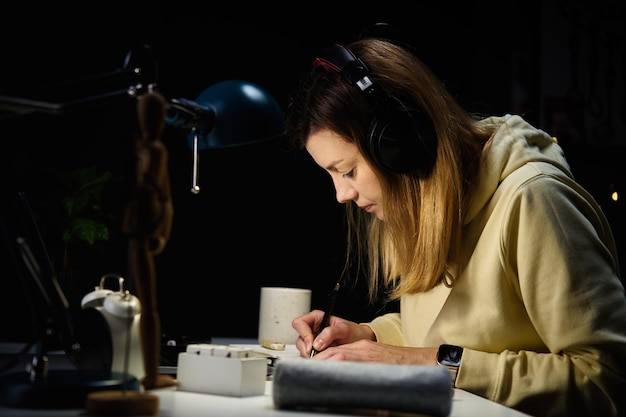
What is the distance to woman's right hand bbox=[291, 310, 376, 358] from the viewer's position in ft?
5.35

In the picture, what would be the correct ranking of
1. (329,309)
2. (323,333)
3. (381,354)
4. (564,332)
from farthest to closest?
(329,309) < (323,333) < (381,354) < (564,332)

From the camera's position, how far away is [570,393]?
1282mm

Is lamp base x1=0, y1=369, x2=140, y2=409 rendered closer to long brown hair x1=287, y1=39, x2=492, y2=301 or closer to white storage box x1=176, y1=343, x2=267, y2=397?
white storage box x1=176, y1=343, x2=267, y2=397

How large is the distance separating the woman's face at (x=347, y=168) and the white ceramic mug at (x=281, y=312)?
399 millimetres

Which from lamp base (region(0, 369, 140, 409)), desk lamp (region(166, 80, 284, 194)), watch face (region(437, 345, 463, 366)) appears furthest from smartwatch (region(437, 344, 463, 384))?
lamp base (region(0, 369, 140, 409))

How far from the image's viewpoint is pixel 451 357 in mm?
1343

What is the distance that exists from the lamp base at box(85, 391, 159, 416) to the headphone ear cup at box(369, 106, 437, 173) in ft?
2.51

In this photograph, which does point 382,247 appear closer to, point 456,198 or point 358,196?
point 358,196

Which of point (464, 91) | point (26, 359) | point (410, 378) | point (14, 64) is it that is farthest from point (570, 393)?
point (14, 64)

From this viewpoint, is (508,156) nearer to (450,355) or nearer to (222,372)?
(450,355)

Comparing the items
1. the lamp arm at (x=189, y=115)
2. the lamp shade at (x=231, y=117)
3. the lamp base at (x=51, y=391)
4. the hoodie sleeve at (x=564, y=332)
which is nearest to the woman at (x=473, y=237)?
the hoodie sleeve at (x=564, y=332)

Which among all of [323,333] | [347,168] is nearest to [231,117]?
[347,168]

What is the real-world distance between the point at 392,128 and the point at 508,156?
27 centimetres

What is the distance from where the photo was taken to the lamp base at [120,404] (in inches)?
31.2
